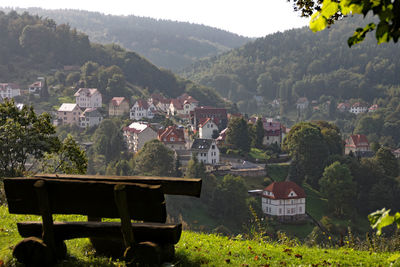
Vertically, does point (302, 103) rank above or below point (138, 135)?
above

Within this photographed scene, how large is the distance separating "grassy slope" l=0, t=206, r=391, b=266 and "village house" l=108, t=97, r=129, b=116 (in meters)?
94.5

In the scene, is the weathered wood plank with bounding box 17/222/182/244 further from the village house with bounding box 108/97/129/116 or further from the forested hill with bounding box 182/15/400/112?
the forested hill with bounding box 182/15/400/112

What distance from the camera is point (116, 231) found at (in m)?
5.21

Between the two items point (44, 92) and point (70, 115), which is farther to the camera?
point (44, 92)

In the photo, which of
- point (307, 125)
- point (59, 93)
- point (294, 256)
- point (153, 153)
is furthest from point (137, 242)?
point (59, 93)

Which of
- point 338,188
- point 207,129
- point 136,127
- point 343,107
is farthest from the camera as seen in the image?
point 343,107

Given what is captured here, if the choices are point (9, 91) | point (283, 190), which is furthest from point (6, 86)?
point (283, 190)

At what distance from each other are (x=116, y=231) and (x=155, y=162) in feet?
197

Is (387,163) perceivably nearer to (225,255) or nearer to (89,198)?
(225,255)

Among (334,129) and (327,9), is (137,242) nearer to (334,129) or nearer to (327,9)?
(327,9)

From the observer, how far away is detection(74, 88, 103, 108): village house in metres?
103

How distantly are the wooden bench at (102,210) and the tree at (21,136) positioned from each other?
12.4 meters

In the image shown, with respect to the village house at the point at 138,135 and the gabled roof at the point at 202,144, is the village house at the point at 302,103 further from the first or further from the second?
the gabled roof at the point at 202,144

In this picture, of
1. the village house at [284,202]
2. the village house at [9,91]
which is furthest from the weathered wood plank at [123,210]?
the village house at [9,91]
